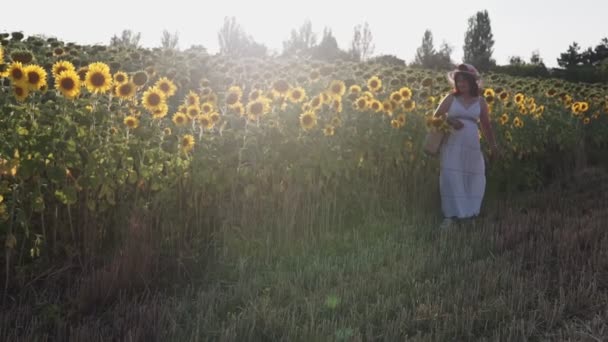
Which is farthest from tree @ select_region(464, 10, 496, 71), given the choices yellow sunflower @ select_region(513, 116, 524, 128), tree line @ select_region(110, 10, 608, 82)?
yellow sunflower @ select_region(513, 116, 524, 128)

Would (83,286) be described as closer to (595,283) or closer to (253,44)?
(595,283)

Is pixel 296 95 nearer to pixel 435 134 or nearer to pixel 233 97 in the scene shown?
pixel 233 97

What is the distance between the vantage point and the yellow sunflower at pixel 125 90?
457cm

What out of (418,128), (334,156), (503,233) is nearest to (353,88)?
(418,128)

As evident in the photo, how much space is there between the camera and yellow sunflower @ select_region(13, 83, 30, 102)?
3.75m

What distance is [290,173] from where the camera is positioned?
17.1 ft

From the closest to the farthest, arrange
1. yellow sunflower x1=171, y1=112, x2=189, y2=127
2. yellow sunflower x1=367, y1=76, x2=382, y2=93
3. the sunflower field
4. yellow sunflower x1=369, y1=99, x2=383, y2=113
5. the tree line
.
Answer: the sunflower field → yellow sunflower x1=171, y1=112, x2=189, y2=127 → yellow sunflower x1=369, y1=99, x2=383, y2=113 → yellow sunflower x1=367, y1=76, x2=382, y2=93 → the tree line

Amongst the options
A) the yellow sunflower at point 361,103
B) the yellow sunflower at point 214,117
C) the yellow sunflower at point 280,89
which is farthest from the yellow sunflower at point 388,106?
the yellow sunflower at point 214,117

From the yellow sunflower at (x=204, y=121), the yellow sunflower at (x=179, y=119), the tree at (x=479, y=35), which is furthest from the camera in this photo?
the tree at (x=479, y=35)

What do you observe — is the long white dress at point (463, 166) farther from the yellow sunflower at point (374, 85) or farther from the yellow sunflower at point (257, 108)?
the yellow sunflower at point (257, 108)

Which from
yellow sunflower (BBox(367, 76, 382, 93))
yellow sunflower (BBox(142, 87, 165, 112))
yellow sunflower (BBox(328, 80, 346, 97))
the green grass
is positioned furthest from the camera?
yellow sunflower (BBox(367, 76, 382, 93))

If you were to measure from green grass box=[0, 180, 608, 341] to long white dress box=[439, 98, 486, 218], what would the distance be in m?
1.13

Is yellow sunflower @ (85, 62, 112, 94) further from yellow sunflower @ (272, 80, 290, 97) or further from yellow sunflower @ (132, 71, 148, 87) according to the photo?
yellow sunflower @ (272, 80, 290, 97)

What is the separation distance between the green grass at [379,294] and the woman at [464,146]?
1156 mm
